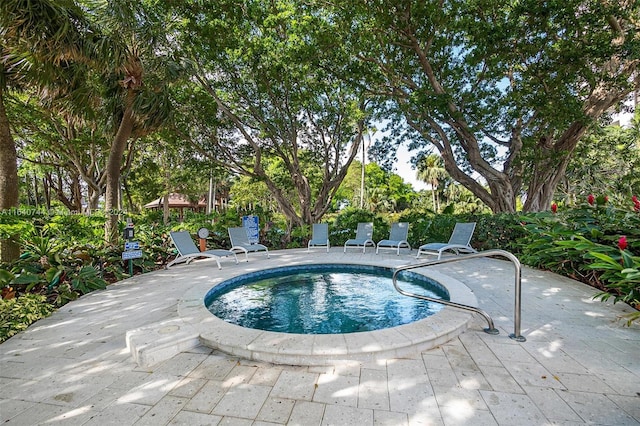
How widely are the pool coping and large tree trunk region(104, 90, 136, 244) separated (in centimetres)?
598

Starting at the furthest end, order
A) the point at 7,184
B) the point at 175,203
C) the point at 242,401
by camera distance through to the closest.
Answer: the point at 175,203
the point at 7,184
the point at 242,401

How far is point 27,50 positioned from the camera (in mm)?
5645

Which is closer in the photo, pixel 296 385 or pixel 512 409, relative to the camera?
pixel 512 409

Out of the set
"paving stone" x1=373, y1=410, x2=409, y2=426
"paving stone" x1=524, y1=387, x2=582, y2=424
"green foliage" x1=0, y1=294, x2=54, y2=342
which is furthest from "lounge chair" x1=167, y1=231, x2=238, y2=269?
"paving stone" x1=524, y1=387, x2=582, y2=424

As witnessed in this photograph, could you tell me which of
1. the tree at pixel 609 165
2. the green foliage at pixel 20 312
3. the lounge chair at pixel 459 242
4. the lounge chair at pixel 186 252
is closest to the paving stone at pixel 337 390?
the green foliage at pixel 20 312

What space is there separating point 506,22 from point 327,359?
10345mm

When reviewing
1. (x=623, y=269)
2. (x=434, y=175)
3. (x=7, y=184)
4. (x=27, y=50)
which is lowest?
(x=623, y=269)

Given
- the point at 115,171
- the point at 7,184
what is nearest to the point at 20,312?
the point at 7,184

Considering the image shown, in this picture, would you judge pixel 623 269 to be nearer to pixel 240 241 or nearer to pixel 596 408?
pixel 596 408

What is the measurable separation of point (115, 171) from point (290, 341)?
27.4 feet

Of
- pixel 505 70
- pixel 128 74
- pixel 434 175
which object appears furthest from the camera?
pixel 434 175

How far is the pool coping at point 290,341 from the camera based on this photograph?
9.52 ft

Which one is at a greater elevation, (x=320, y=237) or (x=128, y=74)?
(x=128, y=74)

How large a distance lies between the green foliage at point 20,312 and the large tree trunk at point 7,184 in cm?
183
